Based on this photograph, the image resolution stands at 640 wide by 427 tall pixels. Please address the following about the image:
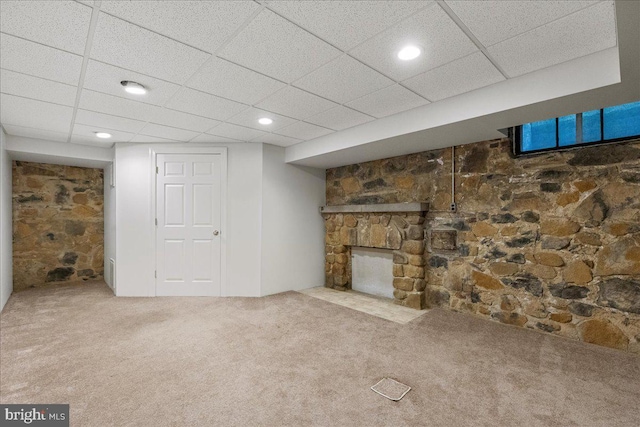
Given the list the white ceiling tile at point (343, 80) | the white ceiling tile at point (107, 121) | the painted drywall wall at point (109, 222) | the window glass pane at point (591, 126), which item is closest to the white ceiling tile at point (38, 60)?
the white ceiling tile at point (107, 121)

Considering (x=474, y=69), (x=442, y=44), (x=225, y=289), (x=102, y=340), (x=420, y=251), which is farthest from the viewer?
(x=225, y=289)

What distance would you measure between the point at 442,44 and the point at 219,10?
1201 mm

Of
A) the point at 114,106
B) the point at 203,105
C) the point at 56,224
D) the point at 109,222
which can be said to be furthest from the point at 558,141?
the point at 56,224

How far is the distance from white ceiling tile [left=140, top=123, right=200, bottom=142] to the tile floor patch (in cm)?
313

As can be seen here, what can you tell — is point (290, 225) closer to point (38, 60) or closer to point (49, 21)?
point (38, 60)

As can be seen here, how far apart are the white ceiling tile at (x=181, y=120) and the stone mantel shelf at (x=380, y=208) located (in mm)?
1968

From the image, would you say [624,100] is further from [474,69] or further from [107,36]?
[107,36]

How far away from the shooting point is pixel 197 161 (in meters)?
4.02

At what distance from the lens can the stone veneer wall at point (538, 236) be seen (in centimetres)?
237

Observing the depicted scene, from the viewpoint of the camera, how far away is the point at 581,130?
8.48 ft

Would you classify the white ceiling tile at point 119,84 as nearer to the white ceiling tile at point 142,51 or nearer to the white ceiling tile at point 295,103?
the white ceiling tile at point 142,51

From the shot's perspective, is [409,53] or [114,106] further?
[114,106]

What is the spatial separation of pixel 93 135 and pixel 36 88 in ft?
4.68

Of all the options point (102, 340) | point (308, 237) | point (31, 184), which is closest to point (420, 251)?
point (308, 237)
